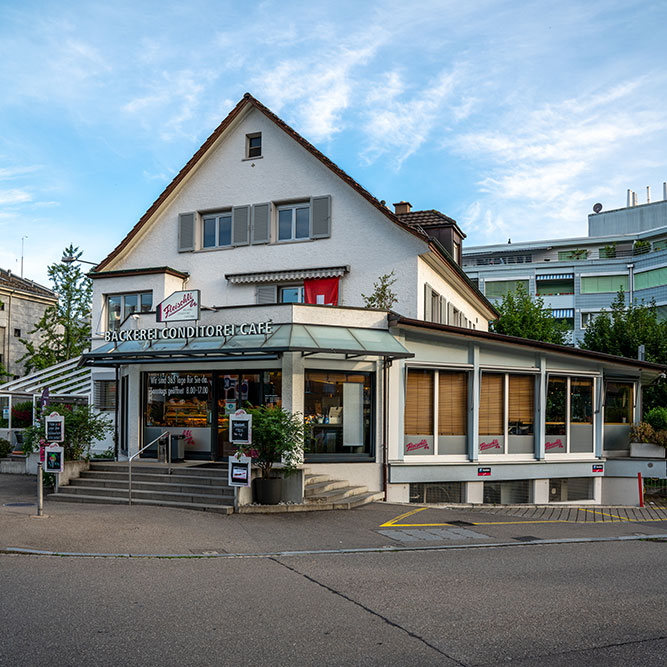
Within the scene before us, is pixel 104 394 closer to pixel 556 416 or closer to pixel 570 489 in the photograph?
pixel 556 416

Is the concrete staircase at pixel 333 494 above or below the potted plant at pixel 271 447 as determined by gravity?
below

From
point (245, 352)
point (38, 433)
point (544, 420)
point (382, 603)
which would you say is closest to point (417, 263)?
point (544, 420)

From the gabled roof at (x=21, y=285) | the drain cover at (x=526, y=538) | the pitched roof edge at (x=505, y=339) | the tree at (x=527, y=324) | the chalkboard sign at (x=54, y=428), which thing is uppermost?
the gabled roof at (x=21, y=285)

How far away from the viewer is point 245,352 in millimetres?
16672

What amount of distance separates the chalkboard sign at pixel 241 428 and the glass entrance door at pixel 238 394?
3.35 meters

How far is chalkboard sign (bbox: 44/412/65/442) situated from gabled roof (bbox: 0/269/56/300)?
29.4m

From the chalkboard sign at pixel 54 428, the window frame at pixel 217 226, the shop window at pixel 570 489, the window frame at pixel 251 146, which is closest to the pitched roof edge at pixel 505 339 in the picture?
the shop window at pixel 570 489

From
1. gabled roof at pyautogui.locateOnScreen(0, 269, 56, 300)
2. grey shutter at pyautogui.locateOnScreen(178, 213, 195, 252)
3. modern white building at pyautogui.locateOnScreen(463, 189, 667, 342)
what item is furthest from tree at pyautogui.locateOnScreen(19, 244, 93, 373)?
modern white building at pyautogui.locateOnScreen(463, 189, 667, 342)

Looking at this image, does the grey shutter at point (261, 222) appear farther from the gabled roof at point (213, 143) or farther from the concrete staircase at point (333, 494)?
the concrete staircase at point (333, 494)

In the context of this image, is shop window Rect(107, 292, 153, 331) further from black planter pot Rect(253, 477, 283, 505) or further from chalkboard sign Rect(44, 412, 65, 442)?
black planter pot Rect(253, 477, 283, 505)

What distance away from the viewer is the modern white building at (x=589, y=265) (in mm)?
66875

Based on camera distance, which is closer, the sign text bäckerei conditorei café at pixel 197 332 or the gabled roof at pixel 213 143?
the sign text bäckerei conditorei café at pixel 197 332

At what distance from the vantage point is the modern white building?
2633 inches

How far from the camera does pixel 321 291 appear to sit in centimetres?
2259
